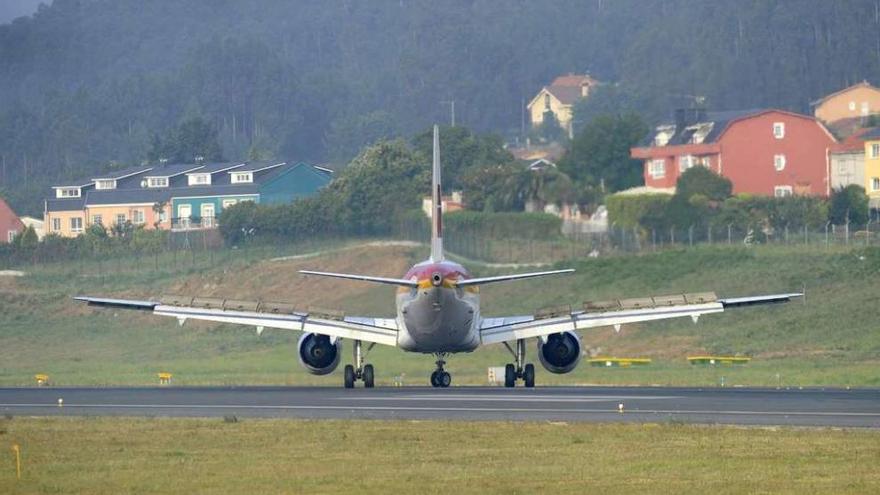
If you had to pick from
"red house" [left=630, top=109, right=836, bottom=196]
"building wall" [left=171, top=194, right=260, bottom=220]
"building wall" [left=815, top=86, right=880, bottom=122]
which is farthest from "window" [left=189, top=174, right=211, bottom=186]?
"building wall" [left=815, top=86, right=880, bottom=122]

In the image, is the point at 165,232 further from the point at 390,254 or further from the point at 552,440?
the point at 552,440

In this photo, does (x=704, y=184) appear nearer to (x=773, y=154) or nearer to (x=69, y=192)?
(x=773, y=154)

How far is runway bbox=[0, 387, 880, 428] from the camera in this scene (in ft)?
141

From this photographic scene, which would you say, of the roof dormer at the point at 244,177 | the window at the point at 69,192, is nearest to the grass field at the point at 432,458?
the roof dormer at the point at 244,177

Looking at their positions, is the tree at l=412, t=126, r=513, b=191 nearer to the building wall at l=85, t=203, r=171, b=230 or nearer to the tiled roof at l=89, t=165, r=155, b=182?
the building wall at l=85, t=203, r=171, b=230

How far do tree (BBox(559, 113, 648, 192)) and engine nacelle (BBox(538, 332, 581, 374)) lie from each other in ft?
230

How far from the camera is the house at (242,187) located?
439 feet

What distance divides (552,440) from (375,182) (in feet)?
278

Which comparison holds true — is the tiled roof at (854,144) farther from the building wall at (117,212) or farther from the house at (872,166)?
the building wall at (117,212)

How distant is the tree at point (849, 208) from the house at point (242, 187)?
40.9 m

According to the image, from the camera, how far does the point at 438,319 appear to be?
55406 mm

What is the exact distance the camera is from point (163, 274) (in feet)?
354

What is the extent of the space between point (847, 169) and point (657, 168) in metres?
13.0

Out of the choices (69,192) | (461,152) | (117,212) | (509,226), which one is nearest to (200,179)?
(117,212)
